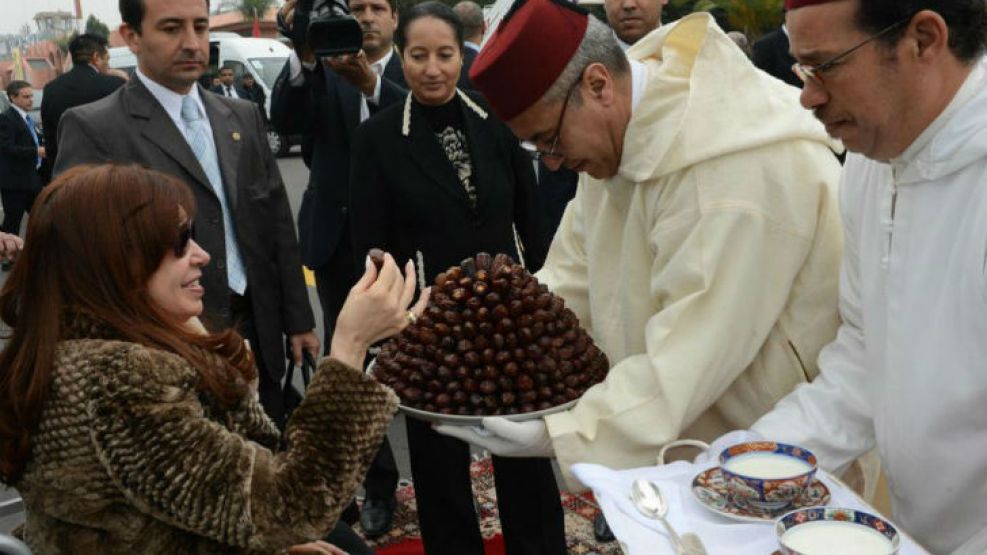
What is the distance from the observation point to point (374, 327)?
2.29 m

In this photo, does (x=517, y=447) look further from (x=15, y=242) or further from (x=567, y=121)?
(x=15, y=242)

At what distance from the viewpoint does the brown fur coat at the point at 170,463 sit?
198cm

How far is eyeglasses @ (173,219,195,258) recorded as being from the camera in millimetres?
2234

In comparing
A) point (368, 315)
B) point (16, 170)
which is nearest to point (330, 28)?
point (368, 315)

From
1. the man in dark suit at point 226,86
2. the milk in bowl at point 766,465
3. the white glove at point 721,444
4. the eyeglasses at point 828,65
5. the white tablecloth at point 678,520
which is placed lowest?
the man in dark suit at point 226,86

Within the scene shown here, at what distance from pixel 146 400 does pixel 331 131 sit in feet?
8.60

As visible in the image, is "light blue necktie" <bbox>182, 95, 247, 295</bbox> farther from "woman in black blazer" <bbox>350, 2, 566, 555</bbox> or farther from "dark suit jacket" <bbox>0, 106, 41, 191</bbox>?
"dark suit jacket" <bbox>0, 106, 41, 191</bbox>

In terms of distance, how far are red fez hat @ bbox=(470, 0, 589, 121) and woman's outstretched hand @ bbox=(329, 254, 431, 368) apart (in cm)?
47

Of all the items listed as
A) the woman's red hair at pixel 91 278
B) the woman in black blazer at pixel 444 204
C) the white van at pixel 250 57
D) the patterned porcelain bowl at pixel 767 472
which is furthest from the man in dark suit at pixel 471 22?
the white van at pixel 250 57

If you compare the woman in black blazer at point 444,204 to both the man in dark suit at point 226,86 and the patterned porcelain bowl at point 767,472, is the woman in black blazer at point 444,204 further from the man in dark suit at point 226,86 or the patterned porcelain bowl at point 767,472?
the man in dark suit at point 226,86

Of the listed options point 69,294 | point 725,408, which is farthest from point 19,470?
point 725,408

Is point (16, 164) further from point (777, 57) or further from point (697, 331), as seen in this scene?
point (697, 331)

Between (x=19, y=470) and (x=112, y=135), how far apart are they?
1.58 metres

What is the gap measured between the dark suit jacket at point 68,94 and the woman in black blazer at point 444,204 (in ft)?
15.8
